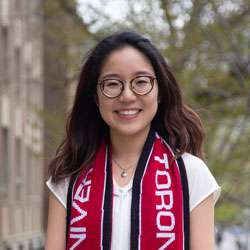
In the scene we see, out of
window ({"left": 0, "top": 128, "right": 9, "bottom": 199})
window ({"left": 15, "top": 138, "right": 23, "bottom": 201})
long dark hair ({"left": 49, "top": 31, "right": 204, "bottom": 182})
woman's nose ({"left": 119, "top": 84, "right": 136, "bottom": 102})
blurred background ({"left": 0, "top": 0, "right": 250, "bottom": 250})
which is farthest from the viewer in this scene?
window ({"left": 15, "top": 138, "right": 23, "bottom": 201})

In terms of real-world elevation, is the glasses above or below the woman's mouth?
above

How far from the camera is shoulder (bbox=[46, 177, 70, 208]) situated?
A: 3375 millimetres

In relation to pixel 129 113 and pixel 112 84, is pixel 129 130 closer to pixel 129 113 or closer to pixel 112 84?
pixel 129 113

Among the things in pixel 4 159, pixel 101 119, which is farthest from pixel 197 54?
pixel 4 159

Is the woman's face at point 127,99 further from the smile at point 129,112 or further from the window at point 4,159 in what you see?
the window at point 4,159

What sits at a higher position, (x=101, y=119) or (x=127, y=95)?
(x=127, y=95)

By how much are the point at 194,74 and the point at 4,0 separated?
26.9 feet

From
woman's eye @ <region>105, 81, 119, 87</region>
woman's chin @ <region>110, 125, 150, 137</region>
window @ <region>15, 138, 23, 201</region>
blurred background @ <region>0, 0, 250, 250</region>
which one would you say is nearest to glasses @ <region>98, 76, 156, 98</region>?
woman's eye @ <region>105, 81, 119, 87</region>

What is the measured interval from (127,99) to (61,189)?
0.42m

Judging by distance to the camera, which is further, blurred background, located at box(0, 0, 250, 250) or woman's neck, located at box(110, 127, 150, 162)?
blurred background, located at box(0, 0, 250, 250)

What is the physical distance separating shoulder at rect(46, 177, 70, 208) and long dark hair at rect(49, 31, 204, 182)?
19 mm

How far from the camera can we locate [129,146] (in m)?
3.44

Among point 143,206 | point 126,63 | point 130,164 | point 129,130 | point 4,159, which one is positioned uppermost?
point 126,63

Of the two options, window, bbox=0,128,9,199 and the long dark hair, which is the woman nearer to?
the long dark hair
